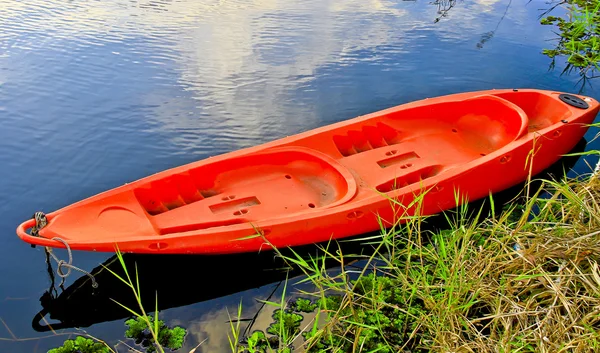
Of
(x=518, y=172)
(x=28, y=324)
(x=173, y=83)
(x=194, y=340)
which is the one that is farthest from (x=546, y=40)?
(x=28, y=324)

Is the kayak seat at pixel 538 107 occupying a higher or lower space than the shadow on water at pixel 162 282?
higher

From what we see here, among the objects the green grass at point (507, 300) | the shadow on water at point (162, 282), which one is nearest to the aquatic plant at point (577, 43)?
the green grass at point (507, 300)

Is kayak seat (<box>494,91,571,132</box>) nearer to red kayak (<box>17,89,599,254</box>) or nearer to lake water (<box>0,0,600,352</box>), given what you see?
red kayak (<box>17,89,599,254</box>)

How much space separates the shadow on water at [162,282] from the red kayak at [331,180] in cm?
26

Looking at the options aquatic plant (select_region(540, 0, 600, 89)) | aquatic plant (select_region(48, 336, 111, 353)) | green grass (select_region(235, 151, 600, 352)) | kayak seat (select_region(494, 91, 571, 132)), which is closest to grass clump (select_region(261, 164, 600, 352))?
green grass (select_region(235, 151, 600, 352))

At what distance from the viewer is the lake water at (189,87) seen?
3.90 m

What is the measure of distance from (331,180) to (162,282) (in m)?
1.77

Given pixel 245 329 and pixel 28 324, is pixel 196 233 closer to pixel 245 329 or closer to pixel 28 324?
pixel 245 329

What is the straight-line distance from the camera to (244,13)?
8914mm

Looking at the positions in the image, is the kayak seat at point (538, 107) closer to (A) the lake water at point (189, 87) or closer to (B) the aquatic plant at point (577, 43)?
(A) the lake water at point (189, 87)

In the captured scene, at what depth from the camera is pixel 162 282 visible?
400 cm

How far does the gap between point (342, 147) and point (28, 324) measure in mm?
3182

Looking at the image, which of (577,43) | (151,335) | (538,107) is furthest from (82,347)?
(577,43)

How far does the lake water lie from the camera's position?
12.8ft
